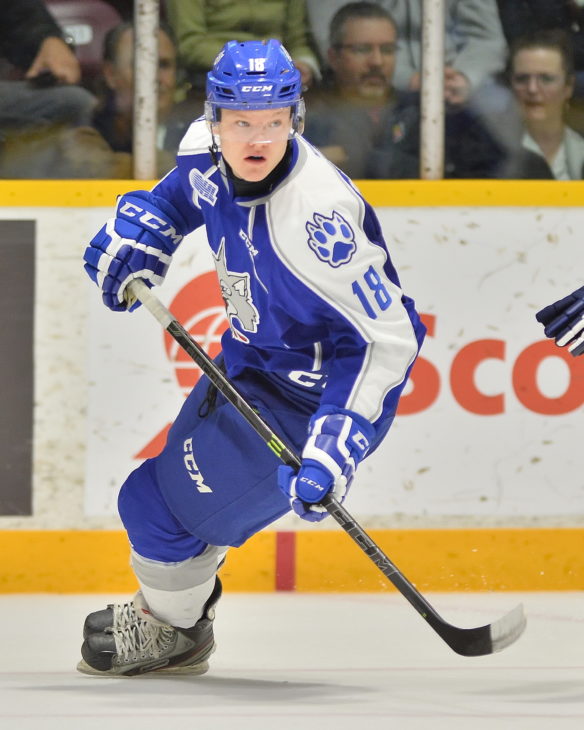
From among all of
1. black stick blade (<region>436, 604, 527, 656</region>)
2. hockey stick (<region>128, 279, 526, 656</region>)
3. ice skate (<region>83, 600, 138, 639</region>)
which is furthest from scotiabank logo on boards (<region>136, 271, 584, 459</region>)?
black stick blade (<region>436, 604, 527, 656</region>)

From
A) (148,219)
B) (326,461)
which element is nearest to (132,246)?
(148,219)

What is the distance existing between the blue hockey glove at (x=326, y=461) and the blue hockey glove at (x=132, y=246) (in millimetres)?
579

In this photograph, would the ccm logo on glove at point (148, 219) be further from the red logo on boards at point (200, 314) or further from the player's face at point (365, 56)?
the player's face at point (365, 56)

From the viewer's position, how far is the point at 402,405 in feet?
13.2

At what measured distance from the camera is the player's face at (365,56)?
4.10 meters

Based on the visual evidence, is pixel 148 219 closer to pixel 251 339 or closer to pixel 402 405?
pixel 251 339

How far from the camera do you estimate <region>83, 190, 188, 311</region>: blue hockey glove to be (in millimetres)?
3098

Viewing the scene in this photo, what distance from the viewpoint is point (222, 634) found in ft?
12.0

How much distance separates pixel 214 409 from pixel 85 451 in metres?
0.95

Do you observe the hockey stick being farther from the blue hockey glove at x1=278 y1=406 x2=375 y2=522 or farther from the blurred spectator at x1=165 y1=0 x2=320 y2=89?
the blurred spectator at x1=165 y1=0 x2=320 y2=89

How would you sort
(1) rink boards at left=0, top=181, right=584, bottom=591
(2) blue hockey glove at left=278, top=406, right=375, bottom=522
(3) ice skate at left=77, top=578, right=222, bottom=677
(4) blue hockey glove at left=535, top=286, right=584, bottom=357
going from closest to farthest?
1. (2) blue hockey glove at left=278, top=406, right=375, bottom=522
2. (4) blue hockey glove at left=535, top=286, right=584, bottom=357
3. (3) ice skate at left=77, top=578, right=222, bottom=677
4. (1) rink boards at left=0, top=181, right=584, bottom=591

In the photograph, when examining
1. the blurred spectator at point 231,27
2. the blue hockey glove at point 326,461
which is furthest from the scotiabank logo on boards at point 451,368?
the blue hockey glove at point 326,461

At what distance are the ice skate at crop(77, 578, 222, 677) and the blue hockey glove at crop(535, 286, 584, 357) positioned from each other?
36.7 inches

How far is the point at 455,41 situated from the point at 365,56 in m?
0.24
